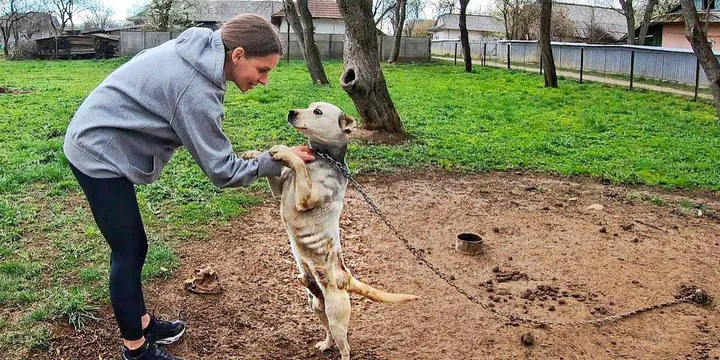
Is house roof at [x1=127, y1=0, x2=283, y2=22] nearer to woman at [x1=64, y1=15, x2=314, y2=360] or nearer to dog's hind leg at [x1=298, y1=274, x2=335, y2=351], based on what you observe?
dog's hind leg at [x1=298, y1=274, x2=335, y2=351]

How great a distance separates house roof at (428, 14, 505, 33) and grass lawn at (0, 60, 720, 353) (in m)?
57.9

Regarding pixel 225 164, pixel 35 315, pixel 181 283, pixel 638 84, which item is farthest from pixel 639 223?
pixel 638 84

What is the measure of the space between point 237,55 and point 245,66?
0.07 meters

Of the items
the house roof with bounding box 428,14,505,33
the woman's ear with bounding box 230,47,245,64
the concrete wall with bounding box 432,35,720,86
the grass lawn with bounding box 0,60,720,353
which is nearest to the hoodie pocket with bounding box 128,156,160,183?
the woman's ear with bounding box 230,47,245,64

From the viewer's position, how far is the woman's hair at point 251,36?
9.33 feet

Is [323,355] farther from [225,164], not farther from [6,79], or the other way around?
[6,79]

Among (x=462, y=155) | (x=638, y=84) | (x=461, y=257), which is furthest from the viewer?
(x=638, y=84)

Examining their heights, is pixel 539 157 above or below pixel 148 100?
below

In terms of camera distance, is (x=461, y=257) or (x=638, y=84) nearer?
(x=461, y=257)

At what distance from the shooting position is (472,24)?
252 feet

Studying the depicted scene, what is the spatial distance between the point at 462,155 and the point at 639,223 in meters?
3.16

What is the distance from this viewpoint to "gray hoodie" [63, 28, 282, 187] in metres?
2.80

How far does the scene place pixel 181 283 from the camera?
15.2 feet

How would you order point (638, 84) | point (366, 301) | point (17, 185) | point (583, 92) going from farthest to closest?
point (638, 84), point (583, 92), point (17, 185), point (366, 301)
